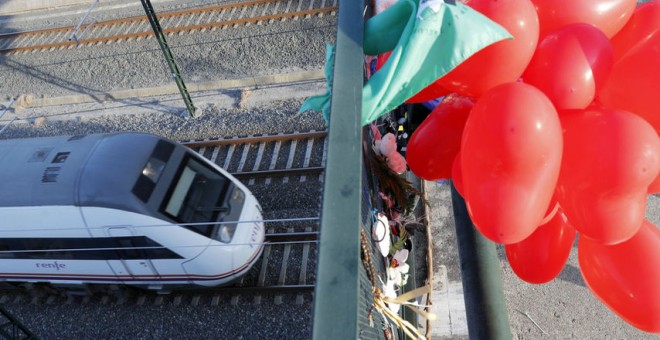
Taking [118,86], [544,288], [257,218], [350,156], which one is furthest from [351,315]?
[118,86]

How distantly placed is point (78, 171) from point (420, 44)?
5932mm

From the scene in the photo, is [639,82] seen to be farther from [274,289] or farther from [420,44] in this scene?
[274,289]

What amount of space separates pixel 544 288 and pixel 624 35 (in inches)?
226

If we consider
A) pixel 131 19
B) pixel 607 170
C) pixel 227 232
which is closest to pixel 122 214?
pixel 227 232

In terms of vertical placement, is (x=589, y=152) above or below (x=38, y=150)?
above

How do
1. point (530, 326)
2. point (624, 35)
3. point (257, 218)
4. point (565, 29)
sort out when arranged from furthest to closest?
point (257, 218)
point (530, 326)
point (624, 35)
point (565, 29)

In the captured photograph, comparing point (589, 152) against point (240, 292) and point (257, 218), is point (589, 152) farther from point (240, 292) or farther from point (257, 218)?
point (240, 292)

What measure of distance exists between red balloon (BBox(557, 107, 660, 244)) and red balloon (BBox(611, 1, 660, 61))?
23.3 inches

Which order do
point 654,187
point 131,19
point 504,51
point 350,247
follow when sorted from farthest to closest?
point 131,19 → point 654,187 → point 504,51 → point 350,247

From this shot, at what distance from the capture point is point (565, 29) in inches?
89.3

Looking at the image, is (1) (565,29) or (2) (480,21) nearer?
(2) (480,21)

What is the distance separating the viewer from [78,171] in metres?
6.61

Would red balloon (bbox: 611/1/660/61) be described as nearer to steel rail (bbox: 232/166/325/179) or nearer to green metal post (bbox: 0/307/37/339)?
steel rail (bbox: 232/166/325/179)

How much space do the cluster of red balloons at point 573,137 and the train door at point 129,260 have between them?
536cm
